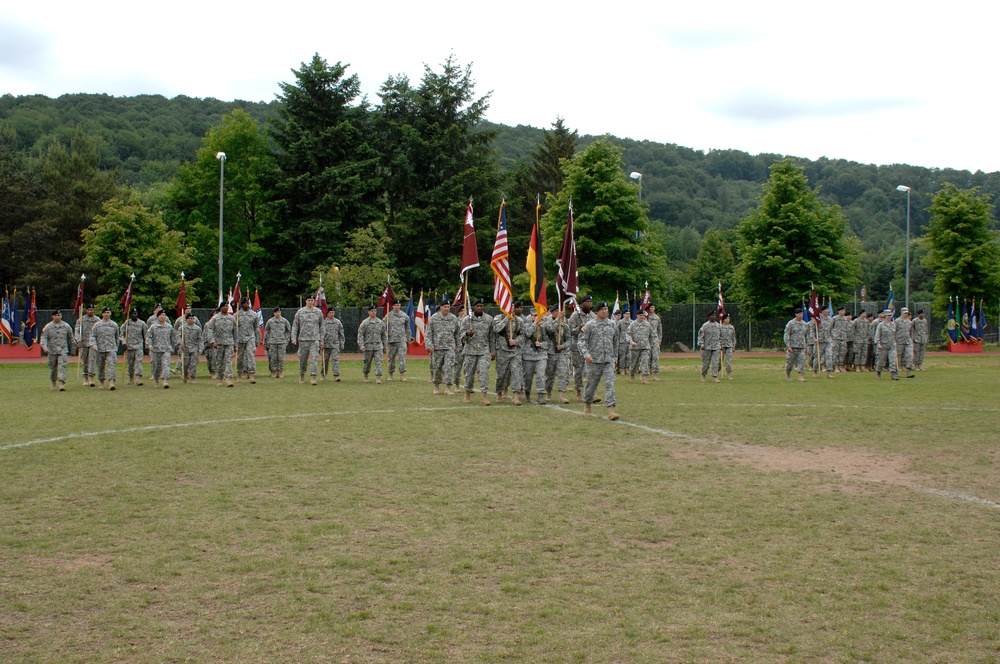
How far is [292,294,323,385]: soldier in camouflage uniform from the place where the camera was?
996 inches

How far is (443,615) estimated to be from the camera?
236 inches

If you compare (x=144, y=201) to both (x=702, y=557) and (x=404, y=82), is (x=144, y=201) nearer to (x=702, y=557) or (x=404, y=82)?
(x=404, y=82)

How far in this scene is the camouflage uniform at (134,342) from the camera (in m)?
24.7

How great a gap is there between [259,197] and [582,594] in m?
61.5

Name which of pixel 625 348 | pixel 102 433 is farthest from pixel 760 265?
pixel 102 433

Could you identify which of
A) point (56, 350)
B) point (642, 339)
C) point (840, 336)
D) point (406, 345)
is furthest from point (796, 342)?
point (56, 350)

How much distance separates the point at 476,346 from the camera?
66.2ft

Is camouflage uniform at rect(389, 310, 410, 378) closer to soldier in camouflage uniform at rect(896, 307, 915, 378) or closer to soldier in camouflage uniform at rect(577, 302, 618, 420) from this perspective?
soldier in camouflage uniform at rect(577, 302, 618, 420)

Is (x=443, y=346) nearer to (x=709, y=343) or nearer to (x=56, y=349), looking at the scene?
(x=709, y=343)

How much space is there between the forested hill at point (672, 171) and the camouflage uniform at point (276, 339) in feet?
126

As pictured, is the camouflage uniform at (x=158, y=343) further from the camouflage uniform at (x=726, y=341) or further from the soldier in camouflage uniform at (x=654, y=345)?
the camouflage uniform at (x=726, y=341)

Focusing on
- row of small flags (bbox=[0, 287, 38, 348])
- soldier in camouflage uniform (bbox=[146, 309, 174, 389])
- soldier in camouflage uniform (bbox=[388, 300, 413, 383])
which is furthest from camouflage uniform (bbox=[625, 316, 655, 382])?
row of small flags (bbox=[0, 287, 38, 348])

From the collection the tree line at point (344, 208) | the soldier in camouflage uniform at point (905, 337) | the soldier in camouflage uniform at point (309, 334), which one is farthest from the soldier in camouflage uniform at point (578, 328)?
the tree line at point (344, 208)

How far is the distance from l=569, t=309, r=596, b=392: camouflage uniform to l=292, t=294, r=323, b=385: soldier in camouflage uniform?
700 cm
